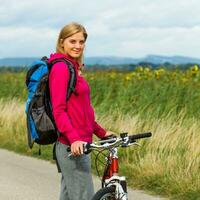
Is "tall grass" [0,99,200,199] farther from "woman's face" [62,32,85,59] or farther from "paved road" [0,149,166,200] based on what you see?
"woman's face" [62,32,85,59]

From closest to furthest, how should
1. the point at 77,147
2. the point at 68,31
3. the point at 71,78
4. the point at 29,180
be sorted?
the point at 77,147 → the point at 71,78 → the point at 68,31 → the point at 29,180

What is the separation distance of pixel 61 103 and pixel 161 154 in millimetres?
4206

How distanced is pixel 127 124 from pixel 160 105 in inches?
57.2

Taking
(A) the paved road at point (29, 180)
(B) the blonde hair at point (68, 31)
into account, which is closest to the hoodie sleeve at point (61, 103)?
(B) the blonde hair at point (68, 31)

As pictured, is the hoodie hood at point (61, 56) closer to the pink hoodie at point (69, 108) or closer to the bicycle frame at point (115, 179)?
the pink hoodie at point (69, 108)

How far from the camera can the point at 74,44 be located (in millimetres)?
3998

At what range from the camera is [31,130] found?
4004 millimetres

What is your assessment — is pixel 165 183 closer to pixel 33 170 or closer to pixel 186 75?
pixel 33 170

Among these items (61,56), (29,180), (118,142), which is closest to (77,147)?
(118,142)

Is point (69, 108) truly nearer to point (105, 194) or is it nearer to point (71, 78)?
point (71, 78)

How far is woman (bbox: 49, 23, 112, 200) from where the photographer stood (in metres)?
3.83

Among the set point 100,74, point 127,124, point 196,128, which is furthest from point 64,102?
point 100,74

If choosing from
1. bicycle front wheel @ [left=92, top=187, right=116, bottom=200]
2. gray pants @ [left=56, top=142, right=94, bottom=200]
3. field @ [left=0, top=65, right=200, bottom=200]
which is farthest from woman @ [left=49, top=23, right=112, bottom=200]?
field @ [left=0, top=65, right=200, bottom=200]

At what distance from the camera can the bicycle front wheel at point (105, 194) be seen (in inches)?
150
